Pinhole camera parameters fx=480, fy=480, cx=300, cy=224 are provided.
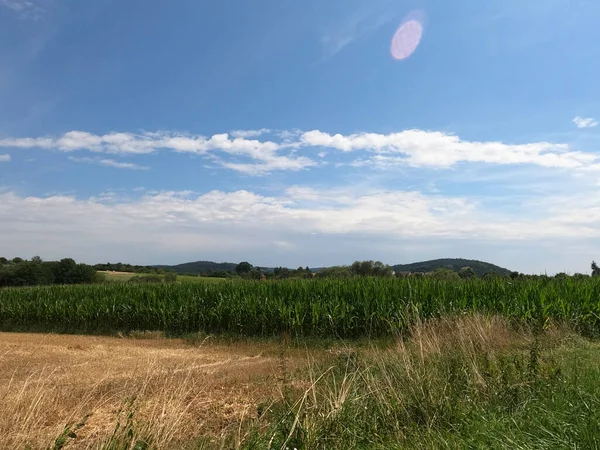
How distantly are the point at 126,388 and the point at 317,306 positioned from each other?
9.55 meters

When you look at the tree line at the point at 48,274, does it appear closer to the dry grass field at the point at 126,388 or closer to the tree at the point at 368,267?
the tree at the point at 368,267

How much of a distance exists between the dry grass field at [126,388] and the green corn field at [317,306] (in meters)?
1.73

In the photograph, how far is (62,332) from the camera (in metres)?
21.4

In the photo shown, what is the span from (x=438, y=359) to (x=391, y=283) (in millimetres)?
11236

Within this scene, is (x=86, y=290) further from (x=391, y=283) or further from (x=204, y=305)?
(x=391, y=283)

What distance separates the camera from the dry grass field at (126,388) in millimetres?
4758

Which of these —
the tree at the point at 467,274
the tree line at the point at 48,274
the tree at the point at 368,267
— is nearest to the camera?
the tree at the point at 467,274

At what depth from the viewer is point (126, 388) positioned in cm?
750

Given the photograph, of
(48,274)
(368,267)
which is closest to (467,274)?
(368,267)

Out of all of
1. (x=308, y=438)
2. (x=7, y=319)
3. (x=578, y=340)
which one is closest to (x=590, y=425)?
(x=308, y=438)

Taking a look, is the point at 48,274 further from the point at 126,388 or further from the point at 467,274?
the point at 126,388

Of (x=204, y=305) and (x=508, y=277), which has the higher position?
(x=508, y=277)

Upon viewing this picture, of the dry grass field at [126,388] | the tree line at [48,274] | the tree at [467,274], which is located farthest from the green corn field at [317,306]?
the tree line at [48,274]

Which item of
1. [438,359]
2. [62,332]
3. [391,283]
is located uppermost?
[391,283]
